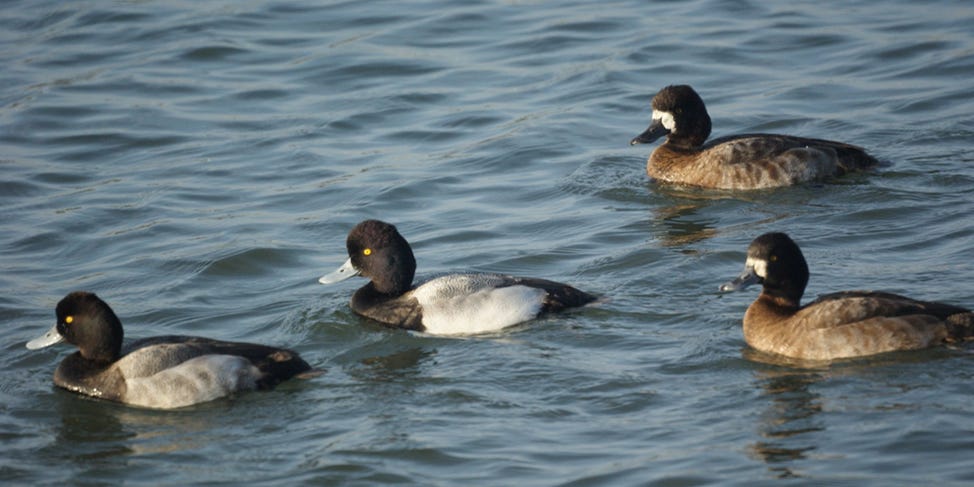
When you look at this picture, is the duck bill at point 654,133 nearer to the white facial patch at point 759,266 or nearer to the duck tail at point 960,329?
the white facial patch at point 759,266

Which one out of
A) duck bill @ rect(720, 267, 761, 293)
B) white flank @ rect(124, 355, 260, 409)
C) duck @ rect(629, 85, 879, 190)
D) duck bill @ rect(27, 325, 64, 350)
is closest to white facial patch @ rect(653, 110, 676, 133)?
duck @ rect(629, 85, 879, 190)

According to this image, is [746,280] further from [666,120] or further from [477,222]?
[666,120]

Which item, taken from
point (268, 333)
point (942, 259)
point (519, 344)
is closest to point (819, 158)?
point (942, 259)

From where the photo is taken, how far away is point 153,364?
29.6 ft

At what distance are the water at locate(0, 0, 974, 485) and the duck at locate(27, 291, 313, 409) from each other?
0.40 ft

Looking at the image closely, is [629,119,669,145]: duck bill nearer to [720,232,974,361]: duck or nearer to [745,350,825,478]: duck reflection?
[720,232,974,361]: duck

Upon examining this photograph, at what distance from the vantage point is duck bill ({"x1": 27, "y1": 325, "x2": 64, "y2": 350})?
30.7 feet

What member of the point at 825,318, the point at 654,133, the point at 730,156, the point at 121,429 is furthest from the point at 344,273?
the point at 654,133

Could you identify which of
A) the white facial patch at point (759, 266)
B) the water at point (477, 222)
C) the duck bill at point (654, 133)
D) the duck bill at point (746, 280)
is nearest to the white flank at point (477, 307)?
the water at point (477, 222)

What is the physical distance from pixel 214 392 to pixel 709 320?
3259 millimetres

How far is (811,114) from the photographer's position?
595 inches

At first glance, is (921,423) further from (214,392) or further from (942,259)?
(214,392)

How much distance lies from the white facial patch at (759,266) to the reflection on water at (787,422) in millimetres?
825

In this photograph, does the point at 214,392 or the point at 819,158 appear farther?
the point at 819,158
